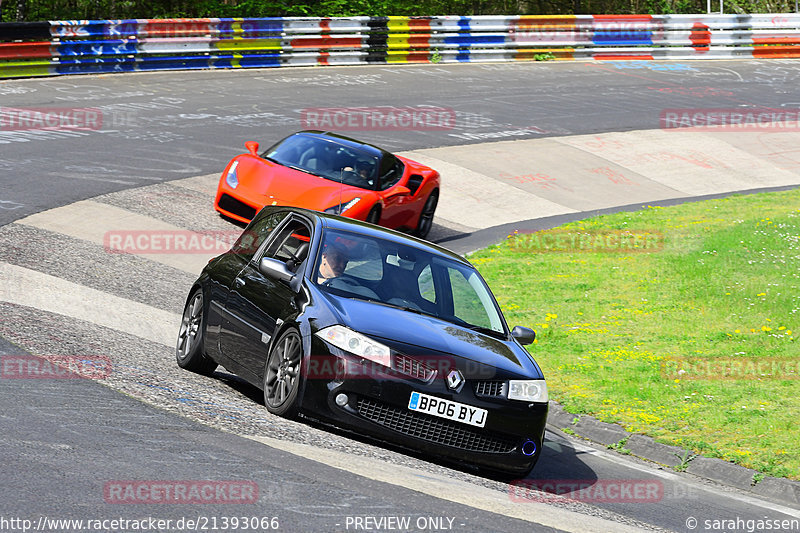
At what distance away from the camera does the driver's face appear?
8227 mm

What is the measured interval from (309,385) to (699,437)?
365 cm

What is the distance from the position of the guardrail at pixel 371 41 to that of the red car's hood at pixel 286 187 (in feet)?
39.9

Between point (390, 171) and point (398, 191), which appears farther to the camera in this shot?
point (390, 171)

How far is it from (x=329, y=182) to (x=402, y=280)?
6.83 meters

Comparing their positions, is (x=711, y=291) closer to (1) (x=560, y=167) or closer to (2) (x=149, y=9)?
(1) (x=560, y=167)

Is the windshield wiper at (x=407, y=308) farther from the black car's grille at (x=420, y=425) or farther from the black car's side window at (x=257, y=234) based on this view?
the black car's side window at (x=257, y=234)

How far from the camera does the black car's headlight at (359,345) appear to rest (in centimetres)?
725

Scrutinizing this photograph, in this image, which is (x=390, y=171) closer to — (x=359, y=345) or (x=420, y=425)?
(x=359, y=345)

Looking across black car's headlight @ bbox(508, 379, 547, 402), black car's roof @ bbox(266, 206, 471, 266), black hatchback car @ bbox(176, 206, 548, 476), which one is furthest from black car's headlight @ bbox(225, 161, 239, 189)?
black car's headlight @ bbox(508, 379, 547, 402)

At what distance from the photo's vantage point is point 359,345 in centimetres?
728

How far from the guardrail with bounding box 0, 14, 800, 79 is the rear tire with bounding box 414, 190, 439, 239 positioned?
40.8ft

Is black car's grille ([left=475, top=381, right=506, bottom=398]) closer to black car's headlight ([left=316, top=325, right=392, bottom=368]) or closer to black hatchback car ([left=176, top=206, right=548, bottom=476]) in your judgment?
black hatchback car ([left=176, top=206, right=548, bottom=476])

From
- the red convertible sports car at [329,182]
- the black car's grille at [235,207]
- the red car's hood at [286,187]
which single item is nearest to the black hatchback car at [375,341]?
the red car's hood at [286,187]

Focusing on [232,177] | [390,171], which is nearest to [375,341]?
[232,177]
